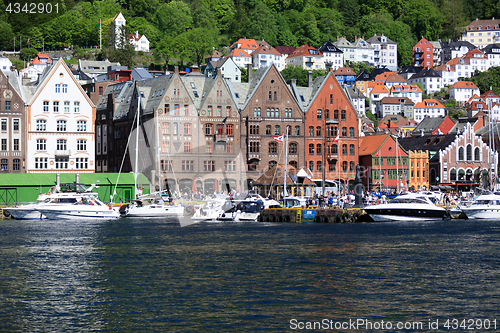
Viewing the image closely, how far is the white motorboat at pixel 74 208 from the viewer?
86.0 m

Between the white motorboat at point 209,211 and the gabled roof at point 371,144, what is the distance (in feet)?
143

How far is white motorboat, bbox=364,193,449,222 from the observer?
8256 cm

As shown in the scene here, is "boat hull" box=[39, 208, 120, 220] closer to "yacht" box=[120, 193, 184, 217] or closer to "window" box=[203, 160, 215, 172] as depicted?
"yacht" box=[120, 193, 184, 217]

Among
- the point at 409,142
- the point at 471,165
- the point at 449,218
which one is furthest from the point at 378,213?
the point at 409,142

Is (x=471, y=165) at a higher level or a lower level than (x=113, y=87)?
lower

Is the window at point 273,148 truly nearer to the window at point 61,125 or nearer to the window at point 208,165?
the window at point 208,165

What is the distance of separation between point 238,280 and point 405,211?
47358 mm

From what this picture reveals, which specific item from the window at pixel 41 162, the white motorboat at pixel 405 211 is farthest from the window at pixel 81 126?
the white motorboat at pixel 405 211

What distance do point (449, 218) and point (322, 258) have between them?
4381 centimetres

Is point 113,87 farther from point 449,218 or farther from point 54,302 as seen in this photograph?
point 54,302

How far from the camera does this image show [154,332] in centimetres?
2783

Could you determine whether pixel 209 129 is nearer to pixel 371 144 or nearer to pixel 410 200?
pixel 371 144

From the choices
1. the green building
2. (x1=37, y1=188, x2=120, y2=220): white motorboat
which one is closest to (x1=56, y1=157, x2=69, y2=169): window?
the green building

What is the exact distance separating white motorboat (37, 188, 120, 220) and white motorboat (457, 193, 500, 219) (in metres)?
43.3
